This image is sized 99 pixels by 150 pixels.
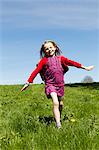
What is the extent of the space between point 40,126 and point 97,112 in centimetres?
358

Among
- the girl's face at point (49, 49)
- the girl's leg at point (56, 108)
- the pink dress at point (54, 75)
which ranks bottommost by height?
the girl's leg at point (56, 108)

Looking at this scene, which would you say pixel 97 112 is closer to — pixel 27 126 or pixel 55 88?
pixel 55 88

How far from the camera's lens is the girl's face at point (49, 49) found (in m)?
9.63

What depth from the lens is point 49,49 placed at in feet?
31.6

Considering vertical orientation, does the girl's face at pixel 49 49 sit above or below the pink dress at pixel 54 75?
above

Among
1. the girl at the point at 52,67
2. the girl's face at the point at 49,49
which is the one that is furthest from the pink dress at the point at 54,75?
the girl's face at the point at 49,49

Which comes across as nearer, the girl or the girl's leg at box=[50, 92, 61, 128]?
the girl's leg at box=[50, 92, 61, 128]

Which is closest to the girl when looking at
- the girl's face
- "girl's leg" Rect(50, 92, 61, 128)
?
the girl's face

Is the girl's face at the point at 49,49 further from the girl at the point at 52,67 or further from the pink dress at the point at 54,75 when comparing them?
the pink dress at the point at 54,75

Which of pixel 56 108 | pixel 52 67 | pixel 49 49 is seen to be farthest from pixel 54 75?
pixel 56 108

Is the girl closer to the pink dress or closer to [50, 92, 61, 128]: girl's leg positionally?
the pink dress

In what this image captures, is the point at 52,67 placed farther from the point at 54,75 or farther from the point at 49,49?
the point at 49,49

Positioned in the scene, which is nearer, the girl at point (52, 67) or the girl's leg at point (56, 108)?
the girl's leg at point (56, 108)

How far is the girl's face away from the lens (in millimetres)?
9633
